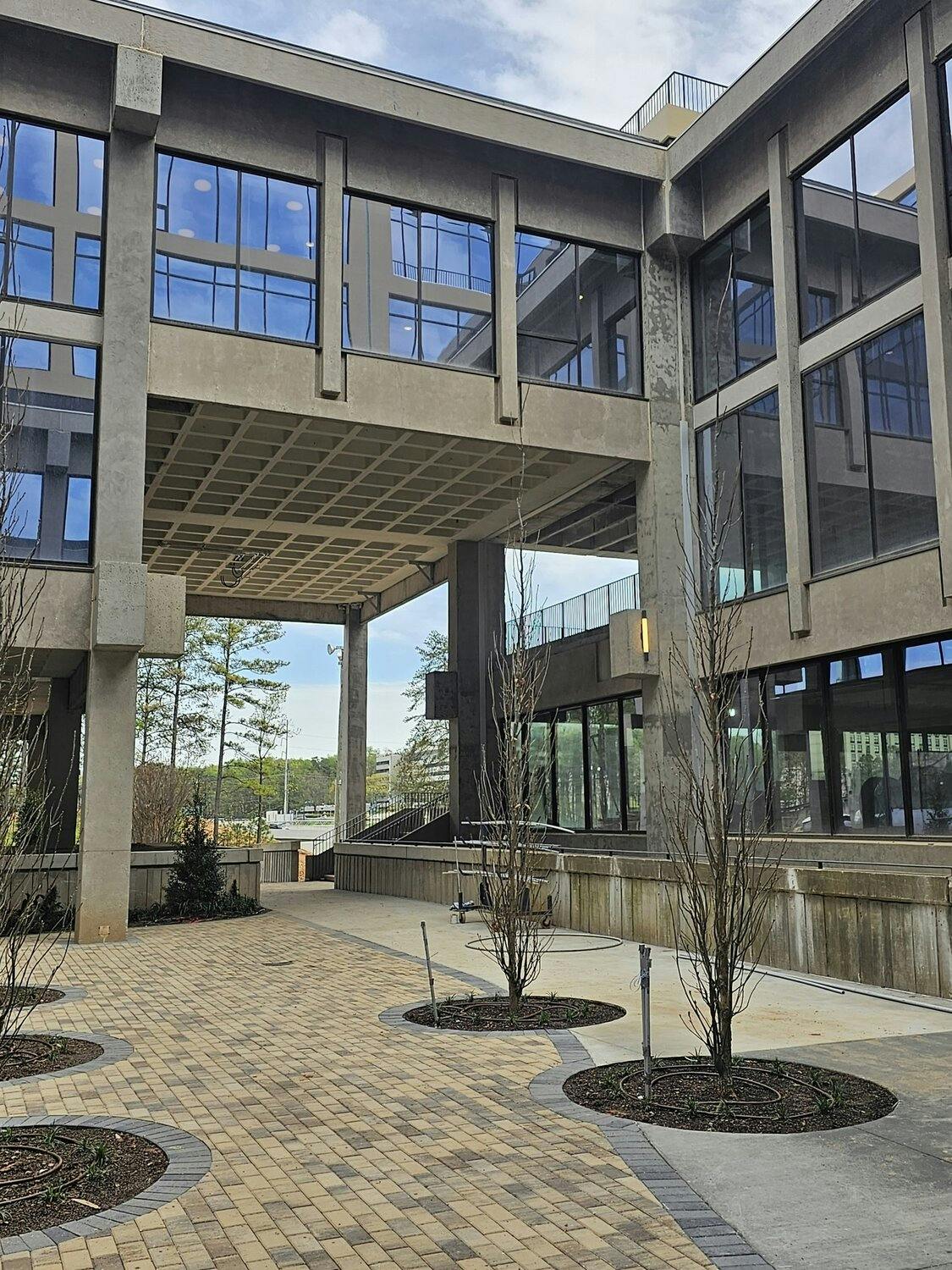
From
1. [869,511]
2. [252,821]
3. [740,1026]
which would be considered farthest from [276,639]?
[740,1026]

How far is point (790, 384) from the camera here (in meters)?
19.9

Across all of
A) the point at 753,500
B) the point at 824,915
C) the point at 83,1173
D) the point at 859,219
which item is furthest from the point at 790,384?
the point at 83,1173

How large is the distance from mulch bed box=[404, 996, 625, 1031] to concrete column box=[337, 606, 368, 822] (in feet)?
85.0

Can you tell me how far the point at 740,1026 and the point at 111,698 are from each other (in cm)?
1190

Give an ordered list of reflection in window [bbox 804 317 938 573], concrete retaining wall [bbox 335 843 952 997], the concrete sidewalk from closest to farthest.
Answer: the concrete sidewalk < concrete retaining wall [bbox 335 843 952 997] < reflection in window [bbox 804 317 938 573]

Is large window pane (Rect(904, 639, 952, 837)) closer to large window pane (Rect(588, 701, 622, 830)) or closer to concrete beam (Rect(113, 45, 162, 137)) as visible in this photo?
large window pane (Rect(588, 701, 622, 830))

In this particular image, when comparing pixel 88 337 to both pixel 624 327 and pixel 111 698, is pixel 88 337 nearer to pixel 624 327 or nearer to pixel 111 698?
pixel 111 698

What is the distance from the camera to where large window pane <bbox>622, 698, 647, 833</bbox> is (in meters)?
26.0

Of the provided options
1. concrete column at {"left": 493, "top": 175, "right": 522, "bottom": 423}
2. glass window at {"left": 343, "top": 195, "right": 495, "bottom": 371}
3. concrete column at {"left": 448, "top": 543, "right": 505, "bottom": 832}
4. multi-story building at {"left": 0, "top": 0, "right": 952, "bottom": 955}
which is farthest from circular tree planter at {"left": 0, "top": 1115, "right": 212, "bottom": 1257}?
concrete column at {"left": 448, "top": 543, "right": 505, "bottom": 832}

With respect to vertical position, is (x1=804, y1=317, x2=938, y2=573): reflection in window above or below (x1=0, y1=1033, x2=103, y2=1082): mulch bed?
above

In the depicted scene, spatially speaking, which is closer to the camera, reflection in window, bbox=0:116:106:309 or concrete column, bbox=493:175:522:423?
reflection in window, bbox=0:116:106:309

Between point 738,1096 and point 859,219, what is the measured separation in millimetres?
15728

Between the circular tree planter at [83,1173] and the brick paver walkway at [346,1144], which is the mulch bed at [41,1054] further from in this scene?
the circular tree planter at [83,1173]

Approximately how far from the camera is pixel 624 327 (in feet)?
77.1
